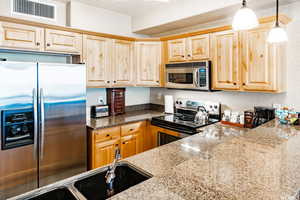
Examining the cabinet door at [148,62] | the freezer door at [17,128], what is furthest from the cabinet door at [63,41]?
the cabinet door at [148,62]

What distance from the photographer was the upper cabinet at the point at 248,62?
7.32ft

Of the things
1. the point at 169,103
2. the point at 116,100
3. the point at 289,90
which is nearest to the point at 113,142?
the point at 116,100

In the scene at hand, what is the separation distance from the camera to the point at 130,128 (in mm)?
2980

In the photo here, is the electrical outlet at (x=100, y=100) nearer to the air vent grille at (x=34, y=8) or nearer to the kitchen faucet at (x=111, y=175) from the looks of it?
the air vent grille at (x=34, y=8)

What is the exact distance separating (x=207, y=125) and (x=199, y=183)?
1929mm

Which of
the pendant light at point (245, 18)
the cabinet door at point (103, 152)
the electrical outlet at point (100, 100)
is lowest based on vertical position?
the cabinet door at point (103, 152)

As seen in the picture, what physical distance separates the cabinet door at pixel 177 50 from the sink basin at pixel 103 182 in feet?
7.09

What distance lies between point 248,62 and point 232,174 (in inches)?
74.1

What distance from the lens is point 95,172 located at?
50.1 inches

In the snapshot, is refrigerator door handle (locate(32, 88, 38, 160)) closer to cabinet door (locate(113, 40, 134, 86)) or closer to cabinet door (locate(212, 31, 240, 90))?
cabinet door (locate(113, 40, 134, 86))

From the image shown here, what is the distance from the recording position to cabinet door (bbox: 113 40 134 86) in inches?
126

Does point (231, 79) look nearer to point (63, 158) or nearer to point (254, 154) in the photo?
point (254, 154)

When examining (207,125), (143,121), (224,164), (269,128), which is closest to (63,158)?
(143,121)

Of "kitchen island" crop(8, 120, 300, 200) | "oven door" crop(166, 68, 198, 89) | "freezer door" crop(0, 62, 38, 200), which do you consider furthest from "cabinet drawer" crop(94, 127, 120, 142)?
"kitchen island" crop(8, 120, 300, 200)
